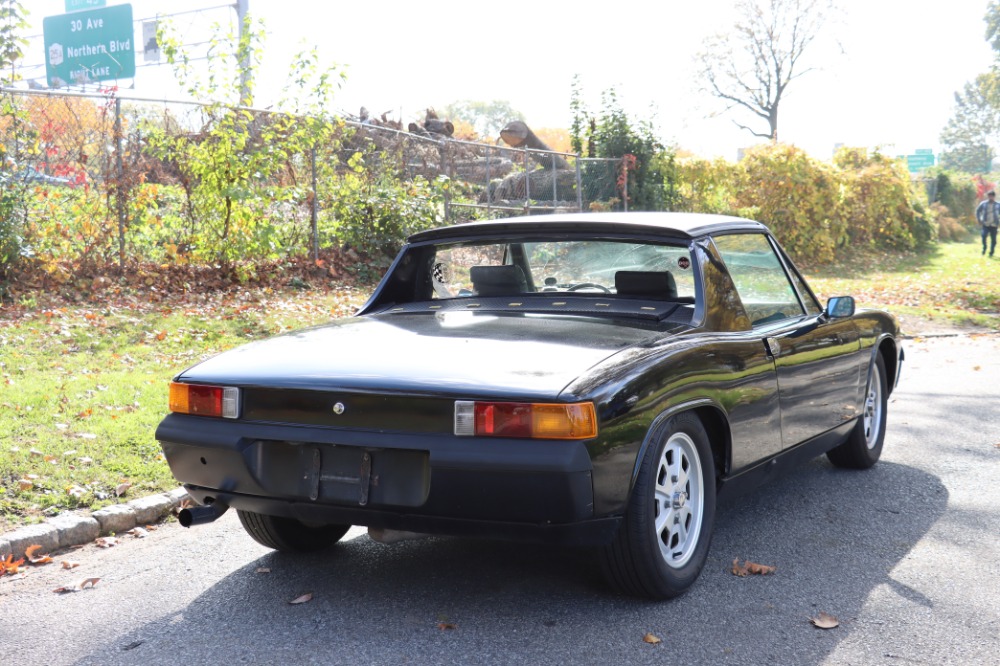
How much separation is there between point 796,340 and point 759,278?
0.42m

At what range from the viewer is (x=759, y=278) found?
16.8 ft

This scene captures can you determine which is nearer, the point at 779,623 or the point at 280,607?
the point at 779,623

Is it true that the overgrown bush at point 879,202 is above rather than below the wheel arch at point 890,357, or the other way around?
above

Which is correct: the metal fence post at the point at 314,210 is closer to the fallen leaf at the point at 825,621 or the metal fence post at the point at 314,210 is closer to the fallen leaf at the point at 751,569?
the fallen leaf at the point at 751,569

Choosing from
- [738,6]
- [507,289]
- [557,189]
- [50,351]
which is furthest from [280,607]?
[738,6]

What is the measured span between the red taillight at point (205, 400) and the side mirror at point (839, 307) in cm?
308

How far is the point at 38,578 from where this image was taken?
173 inches

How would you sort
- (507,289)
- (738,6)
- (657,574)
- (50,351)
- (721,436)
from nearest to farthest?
1. (657,574)
2. (721,436)
3. (507,289)
4. (50,351)
5. (738,6)

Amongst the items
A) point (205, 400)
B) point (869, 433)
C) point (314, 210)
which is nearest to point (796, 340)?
point (869, 433)

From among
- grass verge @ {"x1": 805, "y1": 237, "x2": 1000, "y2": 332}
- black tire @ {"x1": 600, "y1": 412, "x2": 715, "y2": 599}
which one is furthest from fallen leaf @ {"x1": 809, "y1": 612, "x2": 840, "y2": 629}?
grass verge @ {"x1": 805, "y1": 237, "x2": 1000, "y2": 332}

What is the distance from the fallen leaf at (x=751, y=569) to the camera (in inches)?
163

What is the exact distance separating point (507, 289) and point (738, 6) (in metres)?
50.8

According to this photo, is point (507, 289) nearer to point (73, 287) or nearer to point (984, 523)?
point (984, 523)

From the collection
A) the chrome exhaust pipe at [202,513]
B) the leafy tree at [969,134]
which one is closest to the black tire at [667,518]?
the chrome exhaust pipe at [202,513]
